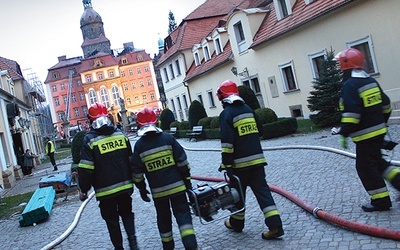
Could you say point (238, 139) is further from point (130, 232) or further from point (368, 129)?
point (130, 232)

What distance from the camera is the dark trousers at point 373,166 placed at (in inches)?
189

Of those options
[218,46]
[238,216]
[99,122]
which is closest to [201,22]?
[218,46]

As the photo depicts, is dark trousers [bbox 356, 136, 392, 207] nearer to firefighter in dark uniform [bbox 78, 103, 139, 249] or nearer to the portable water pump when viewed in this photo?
the portable water pump

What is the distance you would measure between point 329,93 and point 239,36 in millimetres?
10724

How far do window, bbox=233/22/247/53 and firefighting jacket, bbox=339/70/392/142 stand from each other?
19.0 meters

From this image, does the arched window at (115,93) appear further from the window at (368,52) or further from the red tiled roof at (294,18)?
the window at (368,52)

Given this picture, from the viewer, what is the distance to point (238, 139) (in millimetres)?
5016

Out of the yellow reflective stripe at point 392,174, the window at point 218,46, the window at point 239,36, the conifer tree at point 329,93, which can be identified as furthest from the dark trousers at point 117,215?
the window at point 218,46

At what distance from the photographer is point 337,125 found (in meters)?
14.4

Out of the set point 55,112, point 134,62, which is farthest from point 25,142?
point 55,112

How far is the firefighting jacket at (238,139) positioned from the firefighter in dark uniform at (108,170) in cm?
133

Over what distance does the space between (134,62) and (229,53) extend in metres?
62.1

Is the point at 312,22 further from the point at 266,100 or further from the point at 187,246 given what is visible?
the point at 187,246

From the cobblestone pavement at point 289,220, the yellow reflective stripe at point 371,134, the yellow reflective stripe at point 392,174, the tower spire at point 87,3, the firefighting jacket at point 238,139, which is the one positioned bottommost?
the cobblestone pavement at point 289,220
